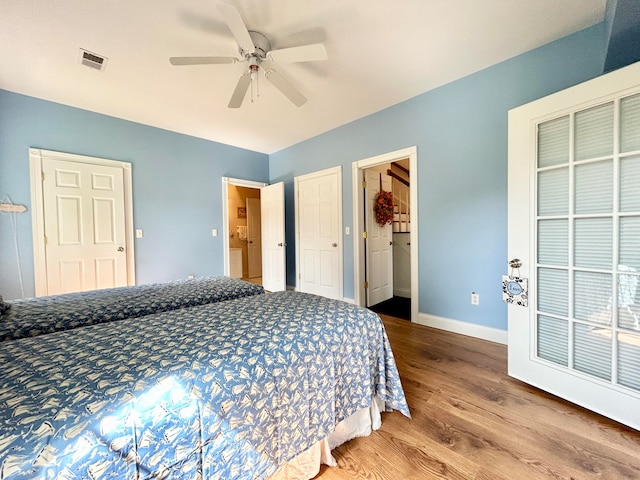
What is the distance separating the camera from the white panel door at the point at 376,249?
3.54 m

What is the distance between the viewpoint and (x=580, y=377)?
1495 millimetres

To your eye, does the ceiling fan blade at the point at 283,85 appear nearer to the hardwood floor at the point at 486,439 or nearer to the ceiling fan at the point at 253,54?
the ceiling fan at the point at 253,54

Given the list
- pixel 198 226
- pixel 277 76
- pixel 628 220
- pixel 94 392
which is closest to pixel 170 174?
pixel 198 226


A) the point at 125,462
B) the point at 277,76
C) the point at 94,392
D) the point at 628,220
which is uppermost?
the point at 277,76

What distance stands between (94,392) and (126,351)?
26 centimetres

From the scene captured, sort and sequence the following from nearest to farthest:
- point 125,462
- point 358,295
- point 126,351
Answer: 1. point 125,462
2. point 126,351
3. point 358,295

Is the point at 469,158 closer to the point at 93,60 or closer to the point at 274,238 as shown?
the point at 274,238

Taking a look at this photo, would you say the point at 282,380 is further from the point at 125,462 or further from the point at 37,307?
the point at 37,307

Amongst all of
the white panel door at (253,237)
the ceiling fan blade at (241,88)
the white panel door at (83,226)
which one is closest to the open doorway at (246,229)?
the white panel door at (253,237)

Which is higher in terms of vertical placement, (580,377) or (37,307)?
(37,307)

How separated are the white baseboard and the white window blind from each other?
71cm

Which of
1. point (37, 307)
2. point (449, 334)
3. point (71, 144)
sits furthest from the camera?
point (71, 144)

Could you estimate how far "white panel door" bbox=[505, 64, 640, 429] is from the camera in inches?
53.1

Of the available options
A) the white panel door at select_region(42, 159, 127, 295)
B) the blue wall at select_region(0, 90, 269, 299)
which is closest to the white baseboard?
the blue wall at select_region(0, 90, 269, 299)
